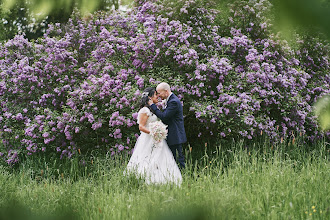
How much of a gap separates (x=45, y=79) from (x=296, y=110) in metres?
6.10

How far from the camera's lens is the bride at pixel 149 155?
19.2ft

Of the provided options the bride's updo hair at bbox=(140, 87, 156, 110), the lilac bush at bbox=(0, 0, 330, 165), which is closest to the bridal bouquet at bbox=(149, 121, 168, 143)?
the bride's updo hair at bbox=(140, 87, 156, 110)

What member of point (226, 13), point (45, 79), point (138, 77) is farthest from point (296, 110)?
point (226, 13)

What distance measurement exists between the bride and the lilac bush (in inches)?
26.1

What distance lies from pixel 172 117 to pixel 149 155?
0.83 m

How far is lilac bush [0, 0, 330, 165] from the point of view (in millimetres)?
7449

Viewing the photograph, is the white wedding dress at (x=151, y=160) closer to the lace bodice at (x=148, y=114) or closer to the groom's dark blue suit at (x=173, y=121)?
the lace bodice at (x=148, y=114)

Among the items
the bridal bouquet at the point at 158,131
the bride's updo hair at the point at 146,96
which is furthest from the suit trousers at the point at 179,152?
the bride's updo hair at the point at 146,96

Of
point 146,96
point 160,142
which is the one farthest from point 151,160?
point 146,96

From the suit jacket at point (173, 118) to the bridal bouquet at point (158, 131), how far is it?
0.72 ft

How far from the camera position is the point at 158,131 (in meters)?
6.00

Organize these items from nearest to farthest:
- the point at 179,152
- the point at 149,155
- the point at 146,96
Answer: the point at 149,155, the point at 146,96, the point at 179,152

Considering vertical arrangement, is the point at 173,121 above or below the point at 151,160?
above

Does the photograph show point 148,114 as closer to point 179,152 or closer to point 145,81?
point 179,152
